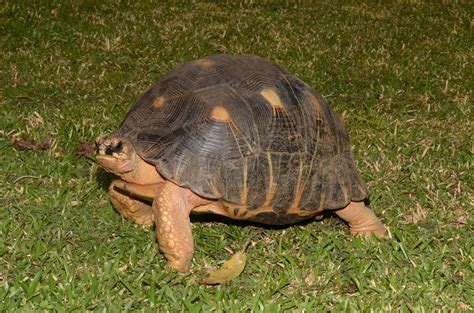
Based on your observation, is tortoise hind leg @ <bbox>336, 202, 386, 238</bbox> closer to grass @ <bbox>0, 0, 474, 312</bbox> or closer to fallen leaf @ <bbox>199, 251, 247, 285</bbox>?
grass @ <bbox>0, 0, 474, 312</bbox>

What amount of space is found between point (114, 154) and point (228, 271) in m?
0.96

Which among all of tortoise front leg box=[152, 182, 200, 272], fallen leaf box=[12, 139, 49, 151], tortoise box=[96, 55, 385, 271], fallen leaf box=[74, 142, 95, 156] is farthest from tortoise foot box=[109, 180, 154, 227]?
fallen leaf box=[12, 139, 49, 151]

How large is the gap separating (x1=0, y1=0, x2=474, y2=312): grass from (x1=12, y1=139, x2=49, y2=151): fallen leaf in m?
0.06

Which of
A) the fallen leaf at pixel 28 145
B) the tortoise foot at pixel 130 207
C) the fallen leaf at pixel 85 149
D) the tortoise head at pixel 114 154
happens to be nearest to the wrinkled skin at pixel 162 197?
the tortoise head at pixel 114 154

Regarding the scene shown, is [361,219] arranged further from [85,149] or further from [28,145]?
[28,145]

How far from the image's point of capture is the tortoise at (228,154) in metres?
3.97

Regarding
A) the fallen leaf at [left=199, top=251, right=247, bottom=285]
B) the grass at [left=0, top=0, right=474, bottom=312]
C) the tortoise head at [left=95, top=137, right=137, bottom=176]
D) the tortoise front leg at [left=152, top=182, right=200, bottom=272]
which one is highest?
the tortoise head at [left=95, top=137, right=137, bottom=176]

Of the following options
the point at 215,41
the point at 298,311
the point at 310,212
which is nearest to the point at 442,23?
the point at 215,41

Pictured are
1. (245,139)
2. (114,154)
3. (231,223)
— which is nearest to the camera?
(114,154)

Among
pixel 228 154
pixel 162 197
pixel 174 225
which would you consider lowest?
pixel 174 225

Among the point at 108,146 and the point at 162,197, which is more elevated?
the point at 108,146

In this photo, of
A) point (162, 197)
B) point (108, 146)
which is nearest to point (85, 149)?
point (108, 146)

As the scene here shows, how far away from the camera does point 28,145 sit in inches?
219

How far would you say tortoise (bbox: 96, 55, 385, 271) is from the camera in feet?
13.0
